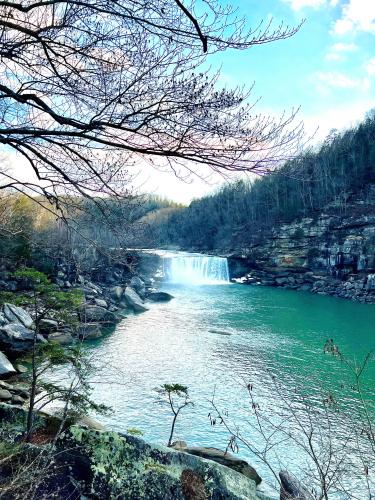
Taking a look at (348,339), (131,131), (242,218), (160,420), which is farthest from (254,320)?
(242,218)

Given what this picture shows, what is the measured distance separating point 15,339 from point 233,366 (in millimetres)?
6215

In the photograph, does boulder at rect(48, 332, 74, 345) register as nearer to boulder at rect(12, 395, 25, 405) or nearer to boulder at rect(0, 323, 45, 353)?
boulder at rect(0, 323, 45, 353)

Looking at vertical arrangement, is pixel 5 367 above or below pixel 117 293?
below

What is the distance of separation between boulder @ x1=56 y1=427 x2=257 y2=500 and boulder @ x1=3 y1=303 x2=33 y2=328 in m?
9.89

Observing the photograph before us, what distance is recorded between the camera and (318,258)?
3225 cm

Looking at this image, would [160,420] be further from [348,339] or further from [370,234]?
[370,234]

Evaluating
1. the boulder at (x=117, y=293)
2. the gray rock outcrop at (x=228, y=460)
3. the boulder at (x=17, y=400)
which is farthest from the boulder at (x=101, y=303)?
the gray rock outcrop at (x=228, y=460)

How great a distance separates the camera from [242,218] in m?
47.0

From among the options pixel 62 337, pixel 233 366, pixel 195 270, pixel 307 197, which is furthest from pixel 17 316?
pixel 307 197

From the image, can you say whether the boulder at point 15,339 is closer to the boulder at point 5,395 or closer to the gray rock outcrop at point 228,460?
the boulder at point 5,395

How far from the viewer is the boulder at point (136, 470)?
2781 mm

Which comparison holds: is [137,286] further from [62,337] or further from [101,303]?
[62,337]

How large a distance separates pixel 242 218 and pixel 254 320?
30.9 m

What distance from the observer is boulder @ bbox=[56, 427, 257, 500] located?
9.12 ft
